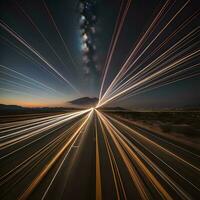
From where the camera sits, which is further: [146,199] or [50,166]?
[50,166]

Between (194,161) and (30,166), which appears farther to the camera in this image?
(194,161)

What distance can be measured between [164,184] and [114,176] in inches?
57.1

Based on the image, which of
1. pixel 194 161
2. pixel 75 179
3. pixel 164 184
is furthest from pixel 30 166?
pixel 194 161

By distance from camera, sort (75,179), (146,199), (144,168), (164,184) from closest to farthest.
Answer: (146,199)
(164,184)
(75,179)
(144,168)

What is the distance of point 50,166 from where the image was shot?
17.4ft

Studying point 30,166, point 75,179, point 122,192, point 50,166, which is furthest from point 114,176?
point 30,166

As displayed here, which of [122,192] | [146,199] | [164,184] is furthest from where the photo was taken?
[164,184]

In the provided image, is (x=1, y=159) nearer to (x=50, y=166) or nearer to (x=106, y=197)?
(x=50, y=166)

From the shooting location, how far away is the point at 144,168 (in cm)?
526

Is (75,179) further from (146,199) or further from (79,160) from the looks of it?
(146,199)

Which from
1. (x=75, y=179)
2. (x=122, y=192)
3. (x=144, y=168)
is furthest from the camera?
(x=144, y=168)

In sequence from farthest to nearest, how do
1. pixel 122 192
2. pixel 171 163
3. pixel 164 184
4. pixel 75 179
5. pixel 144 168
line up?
pixel 171 163, pixel 144 168, pixel 75 179, pixel 164 184, pixel 122 192

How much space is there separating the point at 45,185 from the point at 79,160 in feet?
6.94

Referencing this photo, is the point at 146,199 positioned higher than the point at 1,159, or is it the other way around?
the point at 1,159
